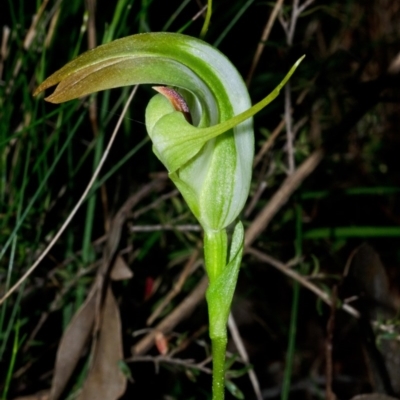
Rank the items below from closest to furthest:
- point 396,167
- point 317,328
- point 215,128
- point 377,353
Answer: point 215,128, point 377,353, point 317,328, point 396,167

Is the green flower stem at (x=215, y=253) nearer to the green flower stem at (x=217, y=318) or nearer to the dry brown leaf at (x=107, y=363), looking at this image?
the green flower stem at (x=217, y=318)

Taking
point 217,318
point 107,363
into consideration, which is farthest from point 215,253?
point 107,363

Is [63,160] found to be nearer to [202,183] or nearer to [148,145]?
[148,145]

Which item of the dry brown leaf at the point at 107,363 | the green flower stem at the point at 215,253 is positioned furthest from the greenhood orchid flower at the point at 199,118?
the dry brown leaf at the point at 107,363

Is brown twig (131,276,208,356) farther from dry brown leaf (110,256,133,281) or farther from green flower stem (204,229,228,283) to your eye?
green flower stem (204,229,228,283)

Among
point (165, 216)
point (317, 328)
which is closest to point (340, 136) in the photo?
point (165, 216)

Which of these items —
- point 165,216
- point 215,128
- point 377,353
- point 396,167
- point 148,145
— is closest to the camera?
point 215,128
